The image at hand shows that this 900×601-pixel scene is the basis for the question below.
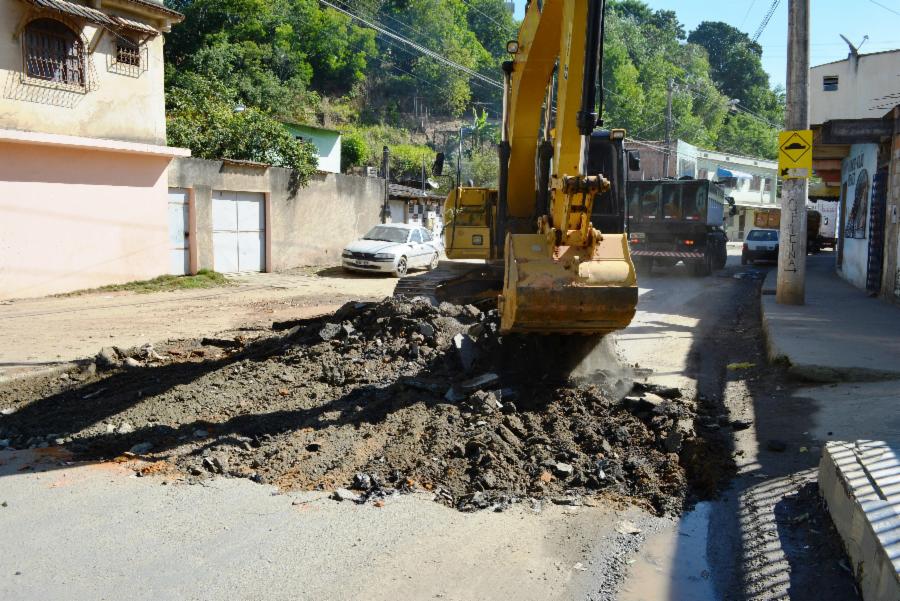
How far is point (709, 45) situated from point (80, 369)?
108m

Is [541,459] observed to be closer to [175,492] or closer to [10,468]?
[175,492]

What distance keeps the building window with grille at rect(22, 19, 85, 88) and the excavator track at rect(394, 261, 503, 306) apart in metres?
10.2

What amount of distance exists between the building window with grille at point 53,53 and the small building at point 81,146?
0.07 ft

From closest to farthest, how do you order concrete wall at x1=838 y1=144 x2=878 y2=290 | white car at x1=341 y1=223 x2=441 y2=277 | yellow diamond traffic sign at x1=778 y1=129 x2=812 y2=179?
yellow diamond traffic sign at x1=778 y1=129 x2=812 y2=179 < concrete wall at x1=838 y1=144 x2=878 y2=290 < white car at x1=341 y1=223 x2=441 y2=277

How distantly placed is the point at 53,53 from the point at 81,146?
2053mm

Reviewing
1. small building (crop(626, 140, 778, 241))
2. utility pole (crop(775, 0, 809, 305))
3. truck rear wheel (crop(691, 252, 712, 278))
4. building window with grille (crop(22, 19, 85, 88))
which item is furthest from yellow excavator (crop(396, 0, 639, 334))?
small building (crop(626, 140, 778, 241))

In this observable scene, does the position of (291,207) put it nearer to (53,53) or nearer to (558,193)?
(53,53)

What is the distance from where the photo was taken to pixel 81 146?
55.6 feet

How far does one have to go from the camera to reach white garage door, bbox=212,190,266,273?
22.0m

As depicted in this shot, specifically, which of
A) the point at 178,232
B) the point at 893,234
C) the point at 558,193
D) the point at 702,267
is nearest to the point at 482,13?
the point at 702,267

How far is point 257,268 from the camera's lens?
2372cm

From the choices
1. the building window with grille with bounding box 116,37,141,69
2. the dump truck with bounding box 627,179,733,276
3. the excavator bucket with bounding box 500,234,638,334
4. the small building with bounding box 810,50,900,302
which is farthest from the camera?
the dump truck with bounding box 627,179,733,276

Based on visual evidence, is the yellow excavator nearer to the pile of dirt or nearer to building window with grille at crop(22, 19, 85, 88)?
the pile of dirt

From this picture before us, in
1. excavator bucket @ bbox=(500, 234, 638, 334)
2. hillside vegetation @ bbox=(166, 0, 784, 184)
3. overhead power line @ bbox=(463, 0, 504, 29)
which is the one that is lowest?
excavator bucket @ bbox=(500, 234, 638, 334)
